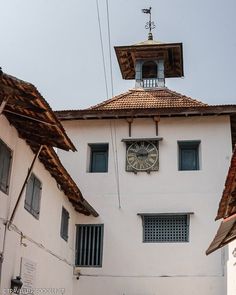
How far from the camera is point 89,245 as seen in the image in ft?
51.2

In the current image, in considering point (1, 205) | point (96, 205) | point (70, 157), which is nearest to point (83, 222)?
point (96, 205)

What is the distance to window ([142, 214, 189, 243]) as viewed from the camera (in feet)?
50.6

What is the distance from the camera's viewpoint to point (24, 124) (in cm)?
971

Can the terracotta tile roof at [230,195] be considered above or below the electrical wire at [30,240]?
above

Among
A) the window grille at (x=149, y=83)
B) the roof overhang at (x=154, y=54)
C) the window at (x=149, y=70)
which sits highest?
the roof overhang at (x=154, y=54)

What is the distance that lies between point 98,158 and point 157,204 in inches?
102

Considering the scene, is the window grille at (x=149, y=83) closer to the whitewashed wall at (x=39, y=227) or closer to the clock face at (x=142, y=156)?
the clock face at (x=142, y=156)

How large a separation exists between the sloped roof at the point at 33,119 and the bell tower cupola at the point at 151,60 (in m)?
8.34

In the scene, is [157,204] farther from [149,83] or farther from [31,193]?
[149,83]

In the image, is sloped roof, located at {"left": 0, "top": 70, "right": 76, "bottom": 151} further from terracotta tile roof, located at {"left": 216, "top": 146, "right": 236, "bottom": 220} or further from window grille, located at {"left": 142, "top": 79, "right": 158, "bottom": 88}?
window grille, located at {"left": 142, "top": 79, "right": 158, "bottom": 88}

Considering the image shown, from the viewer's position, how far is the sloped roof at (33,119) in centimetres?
774

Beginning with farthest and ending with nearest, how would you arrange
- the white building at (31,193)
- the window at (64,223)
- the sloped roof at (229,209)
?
the window at (64,223) → the white building at (31,193) → the sloped roof at (229,209)

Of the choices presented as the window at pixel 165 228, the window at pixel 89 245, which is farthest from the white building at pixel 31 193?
the window at pixel 165 228

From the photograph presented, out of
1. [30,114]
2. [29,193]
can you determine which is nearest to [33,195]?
[29,193]
